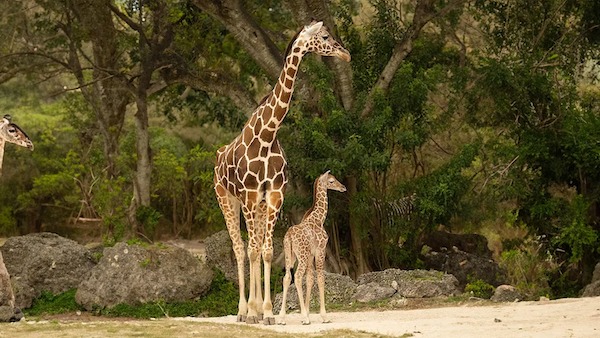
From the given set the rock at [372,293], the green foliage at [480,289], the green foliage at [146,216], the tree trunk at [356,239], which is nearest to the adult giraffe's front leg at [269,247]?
the rock at [372,293]

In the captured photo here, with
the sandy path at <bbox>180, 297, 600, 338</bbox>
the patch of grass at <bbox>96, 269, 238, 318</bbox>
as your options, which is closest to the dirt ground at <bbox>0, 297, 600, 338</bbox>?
the sandy path at <bbox>180, 297, 600, 338</bbox>

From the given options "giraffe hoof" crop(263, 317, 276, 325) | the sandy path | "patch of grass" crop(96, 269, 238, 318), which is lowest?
the sandy path

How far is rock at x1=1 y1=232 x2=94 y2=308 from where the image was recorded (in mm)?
18656

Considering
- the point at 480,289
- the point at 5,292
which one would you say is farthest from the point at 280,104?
the point at 480,289

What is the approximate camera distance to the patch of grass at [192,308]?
1747cm

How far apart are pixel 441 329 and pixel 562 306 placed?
274cm

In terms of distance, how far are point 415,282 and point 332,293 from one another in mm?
1394

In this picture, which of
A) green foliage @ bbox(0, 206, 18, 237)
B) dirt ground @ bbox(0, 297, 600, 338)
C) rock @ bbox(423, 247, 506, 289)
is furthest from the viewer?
green foliage @ bbox(0, 206, 18, 237)

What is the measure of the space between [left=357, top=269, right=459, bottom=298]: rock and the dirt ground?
3020mm

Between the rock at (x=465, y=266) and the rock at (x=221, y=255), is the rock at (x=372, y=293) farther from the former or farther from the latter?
the rock at (x=221, y=255)

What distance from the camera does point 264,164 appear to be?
13352mm

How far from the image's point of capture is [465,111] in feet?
70.5

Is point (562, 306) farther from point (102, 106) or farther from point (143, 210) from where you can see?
point (102, 106)

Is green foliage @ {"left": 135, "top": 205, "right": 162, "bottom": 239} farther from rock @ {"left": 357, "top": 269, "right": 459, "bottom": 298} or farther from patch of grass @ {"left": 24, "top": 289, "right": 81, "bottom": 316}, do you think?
rock @ {"left": 357, "top": 269, "right": 459, "bottom": 298}
